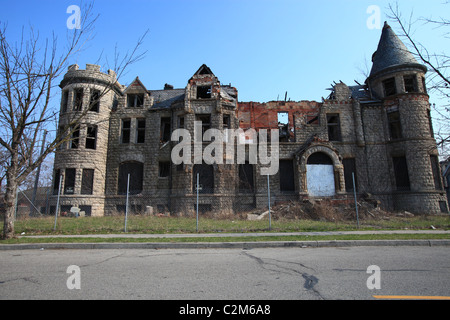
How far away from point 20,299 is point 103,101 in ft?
74.7

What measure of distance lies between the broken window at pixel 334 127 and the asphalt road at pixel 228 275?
56.1 feet

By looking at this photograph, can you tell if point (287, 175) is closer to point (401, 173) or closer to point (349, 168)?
point (349, 168)

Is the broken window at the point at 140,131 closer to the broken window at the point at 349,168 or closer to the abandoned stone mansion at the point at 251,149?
the abandoned stone mansion at the point at 251,149

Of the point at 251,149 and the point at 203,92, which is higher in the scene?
the point at 203,92

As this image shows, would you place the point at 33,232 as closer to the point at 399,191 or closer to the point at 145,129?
the point at 145,129

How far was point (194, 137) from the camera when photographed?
21.3 metres

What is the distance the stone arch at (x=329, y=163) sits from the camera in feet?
68.7

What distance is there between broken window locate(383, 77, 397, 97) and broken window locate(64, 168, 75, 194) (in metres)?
28.0

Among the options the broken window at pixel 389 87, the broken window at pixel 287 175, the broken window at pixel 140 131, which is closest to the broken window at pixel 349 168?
the broken window at pixel 287 175

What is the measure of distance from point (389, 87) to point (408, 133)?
16.3ft

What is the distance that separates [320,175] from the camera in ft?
70.3

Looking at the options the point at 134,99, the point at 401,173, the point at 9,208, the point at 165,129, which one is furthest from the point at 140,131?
the point at 401,173

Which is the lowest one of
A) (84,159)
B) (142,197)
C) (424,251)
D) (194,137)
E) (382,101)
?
(424,251)
